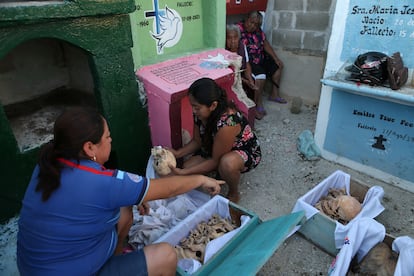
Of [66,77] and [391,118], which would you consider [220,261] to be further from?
[66,77]

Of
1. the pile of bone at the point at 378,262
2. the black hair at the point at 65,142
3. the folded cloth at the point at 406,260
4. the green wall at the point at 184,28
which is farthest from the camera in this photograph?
the green wall at the point at 184,28

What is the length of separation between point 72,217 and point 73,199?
82 mm

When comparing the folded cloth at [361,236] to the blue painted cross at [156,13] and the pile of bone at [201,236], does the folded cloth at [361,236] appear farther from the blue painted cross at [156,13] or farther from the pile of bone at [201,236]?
the blue painted cross at [156,13]

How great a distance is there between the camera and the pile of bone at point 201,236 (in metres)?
2.01

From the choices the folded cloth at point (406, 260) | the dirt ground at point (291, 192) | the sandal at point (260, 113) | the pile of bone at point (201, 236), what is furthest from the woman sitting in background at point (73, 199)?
the sandal at point (260, 113)

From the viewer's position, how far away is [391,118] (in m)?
2.67

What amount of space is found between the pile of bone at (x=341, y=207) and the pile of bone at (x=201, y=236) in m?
0.72

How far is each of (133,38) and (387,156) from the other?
2515mm

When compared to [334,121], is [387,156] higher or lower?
lower

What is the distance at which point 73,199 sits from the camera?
125cm

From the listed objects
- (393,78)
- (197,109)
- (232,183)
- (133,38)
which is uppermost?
(133,38)

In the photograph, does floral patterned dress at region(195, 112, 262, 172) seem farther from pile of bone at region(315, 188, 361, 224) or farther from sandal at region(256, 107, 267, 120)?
sandal at region(256, 107, 267, 120)

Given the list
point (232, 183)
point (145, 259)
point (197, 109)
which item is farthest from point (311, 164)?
point (145, 259)

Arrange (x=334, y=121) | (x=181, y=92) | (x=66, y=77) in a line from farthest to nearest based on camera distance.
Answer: (x=66, y=77) < (x=334, y=121) < (x=181, y=92)
